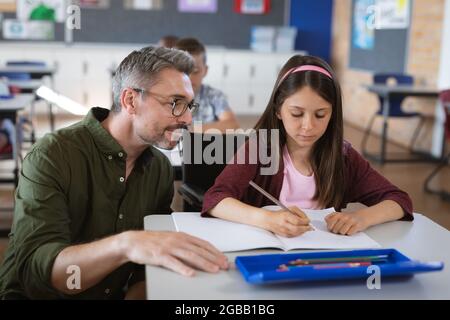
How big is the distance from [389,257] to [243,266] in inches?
11.6

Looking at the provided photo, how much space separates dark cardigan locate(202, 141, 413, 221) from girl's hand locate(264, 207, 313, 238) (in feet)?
0.67

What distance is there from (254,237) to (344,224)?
9.1 inches

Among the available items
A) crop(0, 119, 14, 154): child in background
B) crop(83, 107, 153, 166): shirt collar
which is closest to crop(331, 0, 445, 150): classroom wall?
crop(0, 119, 14, 154): child in background

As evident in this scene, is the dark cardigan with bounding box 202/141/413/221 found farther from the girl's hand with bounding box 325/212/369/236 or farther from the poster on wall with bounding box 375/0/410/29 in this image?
the poster on wall with bounding box 375/0/410/29

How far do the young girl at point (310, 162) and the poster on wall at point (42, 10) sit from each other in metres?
6.72

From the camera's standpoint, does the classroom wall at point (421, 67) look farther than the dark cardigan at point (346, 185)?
Yes

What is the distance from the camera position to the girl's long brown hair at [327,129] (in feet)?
5.57

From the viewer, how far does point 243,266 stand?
3.48 feet

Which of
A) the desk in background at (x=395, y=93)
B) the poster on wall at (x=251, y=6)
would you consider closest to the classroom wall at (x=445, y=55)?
the desk in background at (x=395, y=93)

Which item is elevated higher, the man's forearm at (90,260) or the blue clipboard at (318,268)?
the blue clipboard at (318,268)

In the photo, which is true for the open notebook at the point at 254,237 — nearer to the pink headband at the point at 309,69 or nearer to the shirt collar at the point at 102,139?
the shirt collar at the point at 102,139

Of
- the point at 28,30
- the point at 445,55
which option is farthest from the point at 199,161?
the point at 28,30

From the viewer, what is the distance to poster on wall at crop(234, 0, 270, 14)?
8.26 m
